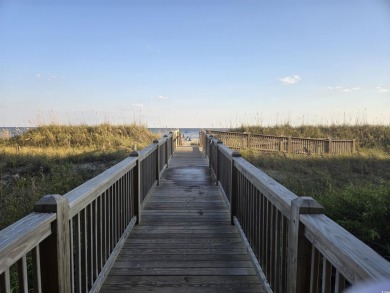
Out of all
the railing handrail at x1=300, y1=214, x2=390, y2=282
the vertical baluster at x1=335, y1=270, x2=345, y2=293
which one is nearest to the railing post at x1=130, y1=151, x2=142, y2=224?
the railing handrail at x1=300, y1=214, x2=390, y2=282

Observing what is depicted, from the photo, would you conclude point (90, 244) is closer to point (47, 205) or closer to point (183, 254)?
point (47, 205)

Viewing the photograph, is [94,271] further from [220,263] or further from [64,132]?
[64,132]

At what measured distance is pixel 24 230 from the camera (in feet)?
4.74

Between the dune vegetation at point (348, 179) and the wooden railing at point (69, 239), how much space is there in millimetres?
2928

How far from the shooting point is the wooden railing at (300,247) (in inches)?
48.5

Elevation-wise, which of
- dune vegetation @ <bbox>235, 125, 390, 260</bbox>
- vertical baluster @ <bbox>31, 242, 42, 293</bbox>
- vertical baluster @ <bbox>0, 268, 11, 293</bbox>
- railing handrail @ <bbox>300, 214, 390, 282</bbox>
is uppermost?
railing handrail @ <bbox>300, 214, 390, 282</bbox>

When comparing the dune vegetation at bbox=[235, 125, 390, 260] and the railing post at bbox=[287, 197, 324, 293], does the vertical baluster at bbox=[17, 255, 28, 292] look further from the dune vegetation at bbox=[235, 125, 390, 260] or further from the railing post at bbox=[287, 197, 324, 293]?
the dune vegetation at bbox=[235, 125, 390, 260]

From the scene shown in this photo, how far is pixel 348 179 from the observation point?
9.07m

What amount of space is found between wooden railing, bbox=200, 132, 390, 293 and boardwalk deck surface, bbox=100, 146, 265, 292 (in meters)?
0.33

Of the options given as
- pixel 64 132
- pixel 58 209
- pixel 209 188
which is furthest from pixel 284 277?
pixel 64 132

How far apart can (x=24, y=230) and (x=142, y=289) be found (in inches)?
67.3

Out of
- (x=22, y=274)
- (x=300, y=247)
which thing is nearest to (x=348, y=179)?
(x=300, y=247)

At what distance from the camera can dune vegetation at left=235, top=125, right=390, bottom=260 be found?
402cm

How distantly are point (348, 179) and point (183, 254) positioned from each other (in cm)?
714
